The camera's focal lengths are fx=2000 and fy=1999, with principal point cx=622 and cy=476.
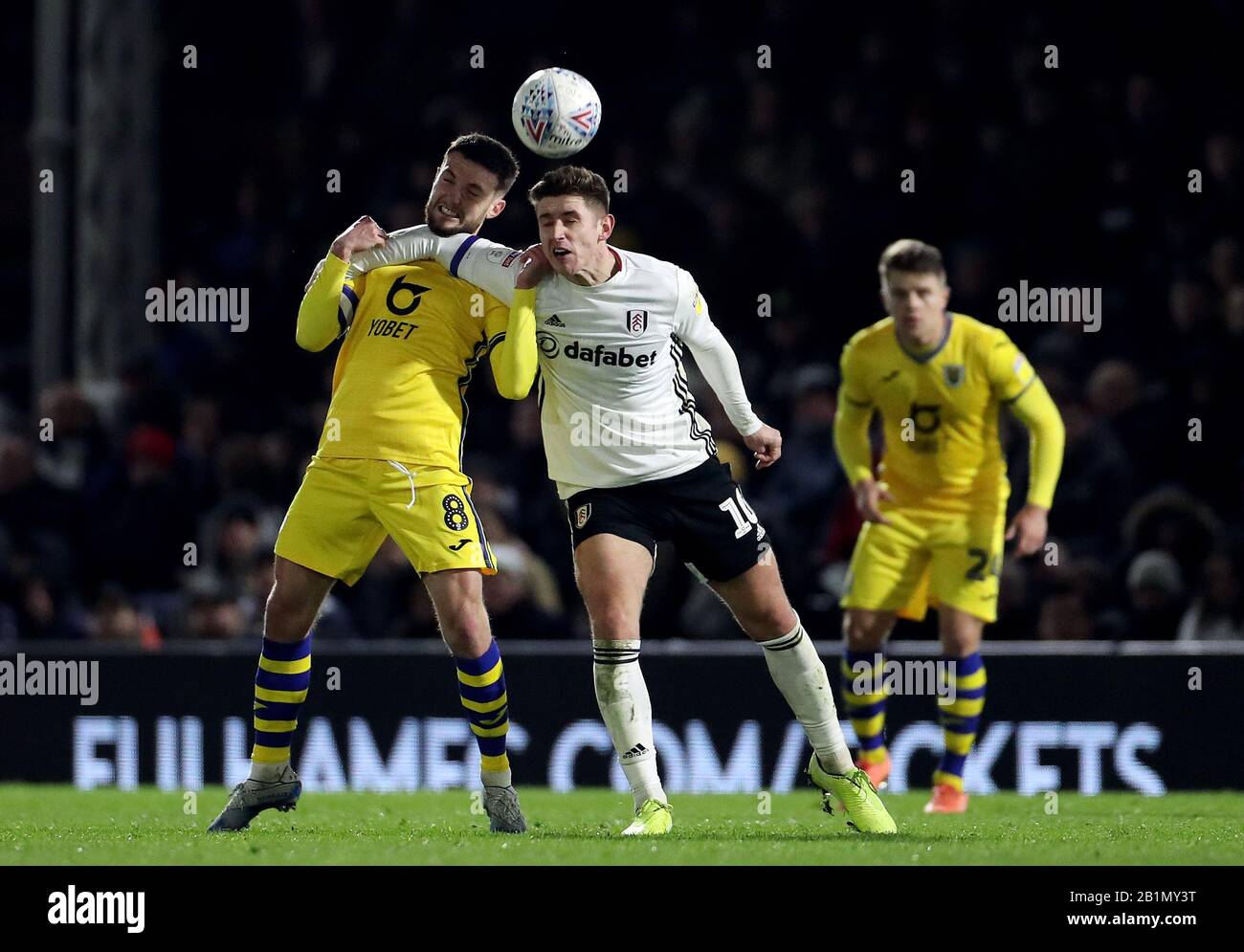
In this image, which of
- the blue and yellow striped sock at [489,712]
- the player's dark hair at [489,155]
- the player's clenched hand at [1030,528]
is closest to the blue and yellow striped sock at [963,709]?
the player's clenched hand at [1030,528]

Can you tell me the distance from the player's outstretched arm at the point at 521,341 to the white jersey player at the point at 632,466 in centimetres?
1

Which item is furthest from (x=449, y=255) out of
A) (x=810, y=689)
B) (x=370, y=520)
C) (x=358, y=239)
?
(x=810, y=689)

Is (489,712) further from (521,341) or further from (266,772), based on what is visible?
(521,341)

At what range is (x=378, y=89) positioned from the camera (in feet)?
45.6

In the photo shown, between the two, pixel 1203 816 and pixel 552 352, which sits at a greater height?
pixel 552 352

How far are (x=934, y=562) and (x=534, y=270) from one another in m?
2.50

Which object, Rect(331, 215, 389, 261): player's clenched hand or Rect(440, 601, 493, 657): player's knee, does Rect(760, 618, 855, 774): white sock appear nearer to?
Rect(440, 601, 493, 657): player's knee

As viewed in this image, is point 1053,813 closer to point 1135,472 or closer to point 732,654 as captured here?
point 732,654

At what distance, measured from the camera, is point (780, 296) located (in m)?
11.8

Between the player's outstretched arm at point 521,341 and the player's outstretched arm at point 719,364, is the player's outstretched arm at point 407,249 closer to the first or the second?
the player's outstretched arm at point 521,341

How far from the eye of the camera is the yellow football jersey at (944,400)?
7.89m

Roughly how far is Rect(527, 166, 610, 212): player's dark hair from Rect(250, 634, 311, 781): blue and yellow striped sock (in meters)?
1.64
